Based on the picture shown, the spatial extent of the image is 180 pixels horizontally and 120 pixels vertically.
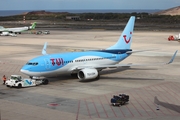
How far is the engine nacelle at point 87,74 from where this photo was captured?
Result: 161 ft

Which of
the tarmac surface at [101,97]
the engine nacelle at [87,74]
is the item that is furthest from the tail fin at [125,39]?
the engine nacelle at [87,74]

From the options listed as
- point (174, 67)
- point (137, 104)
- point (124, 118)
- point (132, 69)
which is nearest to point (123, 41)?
point (132, 69)

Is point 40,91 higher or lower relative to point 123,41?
lower

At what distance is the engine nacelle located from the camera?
4894 cm

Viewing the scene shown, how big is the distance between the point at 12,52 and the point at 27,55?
24.3ft

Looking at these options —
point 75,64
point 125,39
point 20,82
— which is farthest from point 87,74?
point 125,39

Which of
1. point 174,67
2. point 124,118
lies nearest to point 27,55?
point 174,67

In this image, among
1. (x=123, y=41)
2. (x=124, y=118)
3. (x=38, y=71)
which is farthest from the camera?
(x=123, y=41)

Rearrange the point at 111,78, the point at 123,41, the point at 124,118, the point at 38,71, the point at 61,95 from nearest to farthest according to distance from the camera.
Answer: the point at 124,118
the point at 61,95
the point at 38,71
the point at 111,78
the point at 123,41

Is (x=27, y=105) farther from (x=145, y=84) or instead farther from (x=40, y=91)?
(x=145, y=84)

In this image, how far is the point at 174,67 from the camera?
6197 centimetres

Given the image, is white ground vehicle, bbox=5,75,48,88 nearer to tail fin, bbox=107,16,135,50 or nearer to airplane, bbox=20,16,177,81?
airplane, bbox=20,16,177,81

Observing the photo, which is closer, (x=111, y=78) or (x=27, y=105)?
(x=27, y=105)

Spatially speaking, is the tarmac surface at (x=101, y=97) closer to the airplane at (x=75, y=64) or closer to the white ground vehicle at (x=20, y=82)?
the white ground vehicle at (x=20, y=82)
